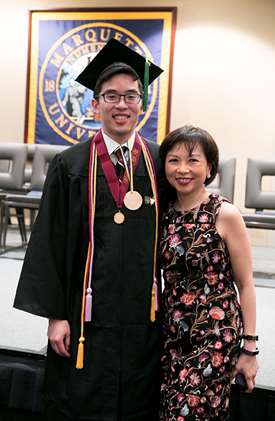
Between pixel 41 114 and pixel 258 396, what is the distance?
19.1 feet

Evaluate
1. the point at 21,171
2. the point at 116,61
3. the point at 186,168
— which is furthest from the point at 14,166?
the point at 186,168

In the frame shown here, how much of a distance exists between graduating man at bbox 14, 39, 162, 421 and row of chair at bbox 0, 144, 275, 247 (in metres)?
2.67

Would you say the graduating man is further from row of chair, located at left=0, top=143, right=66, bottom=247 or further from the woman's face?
row of chair, located at left=0, top=143, right=66, bottom=247

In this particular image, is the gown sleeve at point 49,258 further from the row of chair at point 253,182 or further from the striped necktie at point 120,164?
the row of chair at point 253,182

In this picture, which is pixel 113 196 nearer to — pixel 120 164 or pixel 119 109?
pixel 120 164

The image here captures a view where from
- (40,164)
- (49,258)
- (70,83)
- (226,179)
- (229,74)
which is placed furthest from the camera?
(70,83)

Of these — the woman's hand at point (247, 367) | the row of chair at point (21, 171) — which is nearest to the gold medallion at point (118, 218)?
the woman's hand at point (247, 367)

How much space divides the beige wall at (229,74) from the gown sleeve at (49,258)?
5.14m

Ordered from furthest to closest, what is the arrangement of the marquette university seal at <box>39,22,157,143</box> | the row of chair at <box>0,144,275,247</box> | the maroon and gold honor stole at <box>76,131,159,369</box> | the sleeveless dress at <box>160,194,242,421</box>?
the marquette university seal at <box>39,22,157,143</box> < the row of chair at <box>0,144,275,247</box> < the maroon and gold honor stole at <box>76,131,159,369</box> < the sleeveless dress at <box>160,194,242,421</box>

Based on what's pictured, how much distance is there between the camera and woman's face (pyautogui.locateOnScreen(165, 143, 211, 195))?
1510 millimetres

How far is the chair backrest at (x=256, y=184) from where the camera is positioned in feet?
14.9

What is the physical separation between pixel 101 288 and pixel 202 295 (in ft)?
1.08

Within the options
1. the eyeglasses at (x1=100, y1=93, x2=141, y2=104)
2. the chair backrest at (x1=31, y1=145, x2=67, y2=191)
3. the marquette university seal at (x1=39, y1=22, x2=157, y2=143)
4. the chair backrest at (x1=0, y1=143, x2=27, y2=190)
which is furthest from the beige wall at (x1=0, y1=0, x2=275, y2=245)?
the eyeglasses at (x1=100, y1=93, x2=141, y2=104)

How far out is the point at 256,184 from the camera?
15.0 ft
